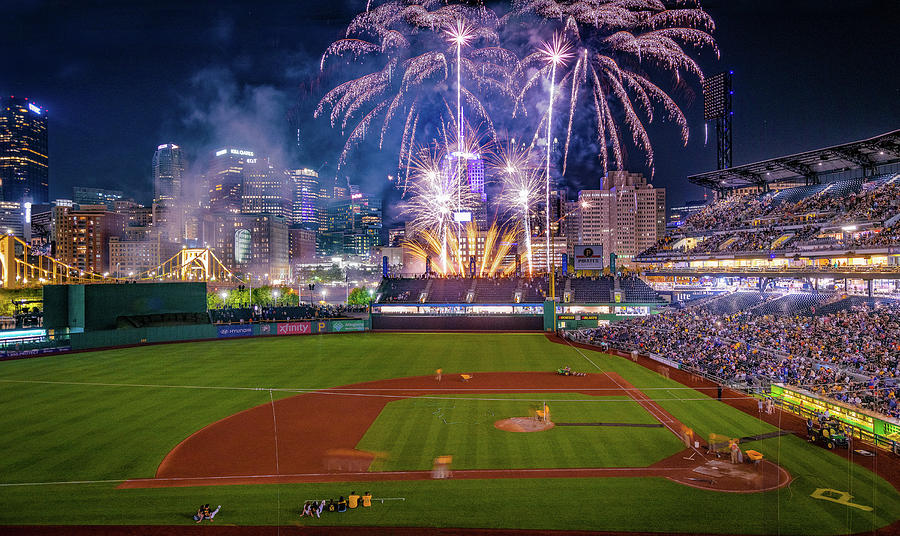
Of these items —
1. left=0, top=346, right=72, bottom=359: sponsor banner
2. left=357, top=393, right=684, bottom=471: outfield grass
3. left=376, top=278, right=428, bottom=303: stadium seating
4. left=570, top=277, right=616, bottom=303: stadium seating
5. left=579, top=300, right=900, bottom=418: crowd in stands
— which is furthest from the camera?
left=376, top=278, right=428, bottom=303: stadium seating

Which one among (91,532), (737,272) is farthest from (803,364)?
(91,532)

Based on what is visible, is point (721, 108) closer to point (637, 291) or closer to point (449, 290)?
point (637, 291)

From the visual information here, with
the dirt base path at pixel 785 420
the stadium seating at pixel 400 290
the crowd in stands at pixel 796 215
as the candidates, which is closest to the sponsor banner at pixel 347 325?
the stadium seating at pixel 400 290

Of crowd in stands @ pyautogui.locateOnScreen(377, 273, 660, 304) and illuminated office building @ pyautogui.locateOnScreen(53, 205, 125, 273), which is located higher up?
illuminated office building @ pyautogui.locateOnScreen(53, 205, 125, 273)

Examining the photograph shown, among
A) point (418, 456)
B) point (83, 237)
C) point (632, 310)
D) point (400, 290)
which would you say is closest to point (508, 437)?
point (418, 456)

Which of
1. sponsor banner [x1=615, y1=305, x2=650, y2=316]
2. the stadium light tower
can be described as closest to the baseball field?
sponsor banner [x1=615, y1=305, x2=650, y2=316]

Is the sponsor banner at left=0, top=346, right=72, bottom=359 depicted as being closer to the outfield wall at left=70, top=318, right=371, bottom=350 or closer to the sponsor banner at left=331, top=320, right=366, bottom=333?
the outfield wall at left=70, top=318, right=371, bottom=350
